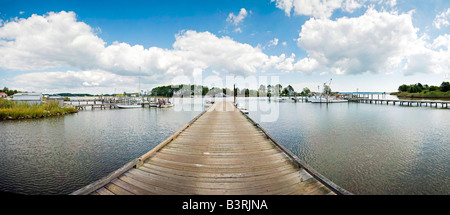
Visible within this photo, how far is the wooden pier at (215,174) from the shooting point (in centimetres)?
391

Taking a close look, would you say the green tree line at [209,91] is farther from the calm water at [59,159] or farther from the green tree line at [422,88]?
the calm water at [59,159]

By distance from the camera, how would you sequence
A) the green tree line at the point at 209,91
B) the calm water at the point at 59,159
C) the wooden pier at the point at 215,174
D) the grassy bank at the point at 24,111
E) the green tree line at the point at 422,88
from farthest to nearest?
the green tree line at the point at 209,91 → the green tree line at the point at 422,88 → the grassy bank at the point at 24,111 → the calm water at the point at 59,159 → the wooden pier at the point at 215,174

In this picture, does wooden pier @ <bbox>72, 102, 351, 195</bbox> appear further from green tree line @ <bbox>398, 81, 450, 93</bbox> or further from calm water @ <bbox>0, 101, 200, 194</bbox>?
green tree line @ <bbox>398, 81, 450, 93</bbox>

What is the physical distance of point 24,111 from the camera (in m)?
23.4

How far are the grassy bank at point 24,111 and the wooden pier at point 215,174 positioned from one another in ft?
95.7

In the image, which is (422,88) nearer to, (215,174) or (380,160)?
(380,160)

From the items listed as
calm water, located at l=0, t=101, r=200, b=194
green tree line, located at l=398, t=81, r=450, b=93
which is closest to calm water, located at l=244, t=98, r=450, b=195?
calm water, located at l=0, t=101, r=200, b=194

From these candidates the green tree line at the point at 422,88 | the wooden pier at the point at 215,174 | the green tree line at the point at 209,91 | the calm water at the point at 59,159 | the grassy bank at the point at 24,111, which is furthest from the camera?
the green tree line at the point at 209,91

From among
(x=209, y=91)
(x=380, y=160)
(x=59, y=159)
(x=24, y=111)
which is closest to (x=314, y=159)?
(x=380, y=160)

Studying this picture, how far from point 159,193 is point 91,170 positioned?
19.7ft

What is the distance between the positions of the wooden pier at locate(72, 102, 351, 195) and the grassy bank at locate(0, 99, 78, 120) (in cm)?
2918

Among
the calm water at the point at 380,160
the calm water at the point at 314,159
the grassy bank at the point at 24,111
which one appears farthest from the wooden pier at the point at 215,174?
the grassy bank at the point at 24,111

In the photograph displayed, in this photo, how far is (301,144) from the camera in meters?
12.0
